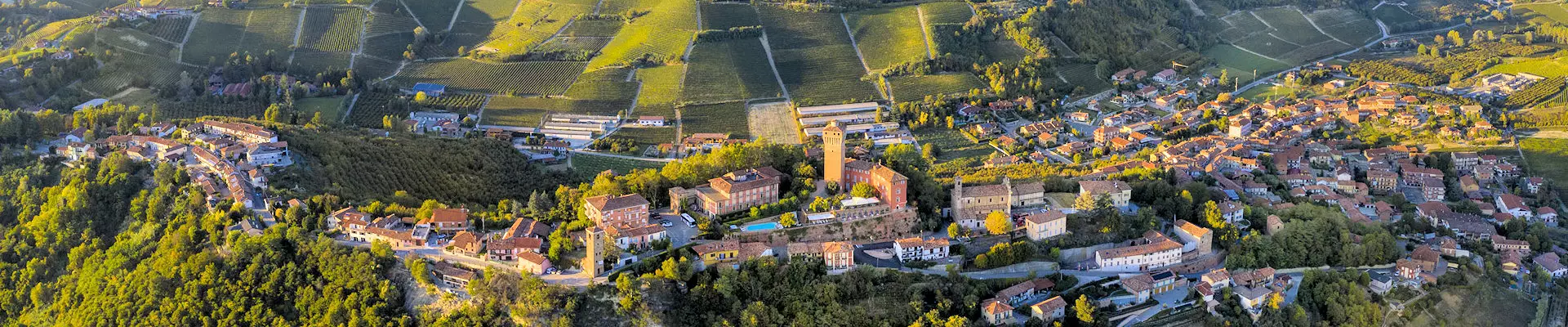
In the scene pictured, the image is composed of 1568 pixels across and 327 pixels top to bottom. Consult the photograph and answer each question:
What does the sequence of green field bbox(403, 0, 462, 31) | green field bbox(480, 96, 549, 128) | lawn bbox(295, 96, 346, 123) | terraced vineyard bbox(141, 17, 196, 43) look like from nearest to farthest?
lawn bbox(295, 96, 346, 123), green field bbox(480, 96, 549, 128), terraced vineyard bbox(141, 17, 196, 43), green field bbox(403, 0, 462, 31)

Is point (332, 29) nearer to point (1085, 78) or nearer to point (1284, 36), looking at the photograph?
point (1085, 78)

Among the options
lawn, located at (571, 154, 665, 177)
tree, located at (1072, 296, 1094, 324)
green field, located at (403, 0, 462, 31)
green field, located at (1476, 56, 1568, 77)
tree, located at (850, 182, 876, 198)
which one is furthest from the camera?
green field, located at (403, 0, 462, 31)

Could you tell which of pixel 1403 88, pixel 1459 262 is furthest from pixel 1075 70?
pixel 1459 262

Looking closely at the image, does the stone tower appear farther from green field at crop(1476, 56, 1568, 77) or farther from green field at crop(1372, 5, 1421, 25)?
green field at crop(1372, 5, 1421, 25)

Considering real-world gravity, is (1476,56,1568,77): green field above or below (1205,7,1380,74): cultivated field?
above

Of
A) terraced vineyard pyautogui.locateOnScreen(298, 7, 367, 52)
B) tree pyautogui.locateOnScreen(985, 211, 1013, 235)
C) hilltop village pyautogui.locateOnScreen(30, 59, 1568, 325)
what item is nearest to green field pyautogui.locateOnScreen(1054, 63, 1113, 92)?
hilltop village pyautogui.locateOnScreen(30, 59, 1568, 325)

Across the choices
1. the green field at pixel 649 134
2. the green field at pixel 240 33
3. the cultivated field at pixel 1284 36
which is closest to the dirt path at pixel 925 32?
the green field at pixel 649 134
